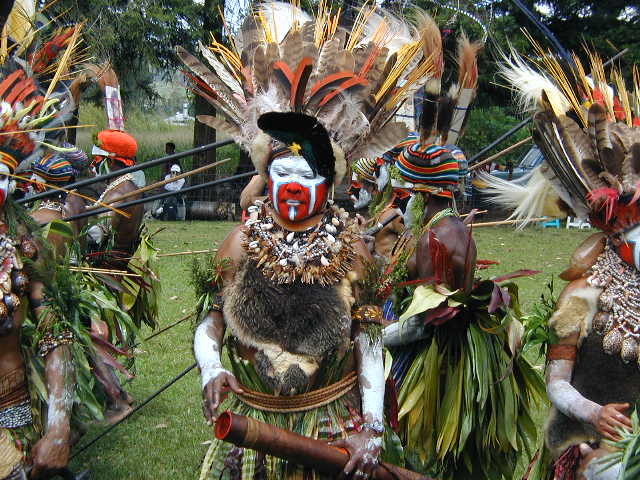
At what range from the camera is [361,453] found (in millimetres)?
2998

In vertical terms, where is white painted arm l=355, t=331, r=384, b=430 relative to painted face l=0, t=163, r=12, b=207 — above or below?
Result: below

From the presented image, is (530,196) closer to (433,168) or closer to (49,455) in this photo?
(433,168)

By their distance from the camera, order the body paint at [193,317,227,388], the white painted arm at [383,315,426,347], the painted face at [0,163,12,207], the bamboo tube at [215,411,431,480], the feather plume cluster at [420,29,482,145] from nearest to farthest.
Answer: the bamboo tube at [215,411,431,480] → the body paint at [193,317,227,388] → the painted face at [0,163,12,207] → the white painted arm at [383,315,426,347] → the feather plume cluster at [420,29,482,145]

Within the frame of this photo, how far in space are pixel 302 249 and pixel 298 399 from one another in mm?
642

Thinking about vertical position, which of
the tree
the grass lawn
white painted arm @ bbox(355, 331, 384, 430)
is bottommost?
the grass lawn

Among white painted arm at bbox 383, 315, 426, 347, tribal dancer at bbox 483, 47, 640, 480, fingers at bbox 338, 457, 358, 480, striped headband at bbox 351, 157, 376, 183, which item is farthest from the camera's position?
striped headband at bbox 351, 157, 376, 183

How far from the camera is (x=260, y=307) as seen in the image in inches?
128

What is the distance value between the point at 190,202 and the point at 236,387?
59.4 ft

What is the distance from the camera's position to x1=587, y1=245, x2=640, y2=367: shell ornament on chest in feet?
10.5

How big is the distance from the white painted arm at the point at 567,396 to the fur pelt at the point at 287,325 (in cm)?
91

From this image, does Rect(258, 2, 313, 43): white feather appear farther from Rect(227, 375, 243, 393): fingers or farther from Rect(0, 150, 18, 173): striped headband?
Rect(227, 375, 243, 393): fingers

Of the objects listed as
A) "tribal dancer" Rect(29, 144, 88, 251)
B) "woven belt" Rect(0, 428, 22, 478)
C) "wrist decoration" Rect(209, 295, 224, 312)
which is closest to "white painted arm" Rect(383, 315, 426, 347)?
"wrist decoration" Rect(209, 295, 224, 312)

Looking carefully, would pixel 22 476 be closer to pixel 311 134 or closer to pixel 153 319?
pixel 311 134

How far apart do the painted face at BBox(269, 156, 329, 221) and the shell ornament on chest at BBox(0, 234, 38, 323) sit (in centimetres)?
115
